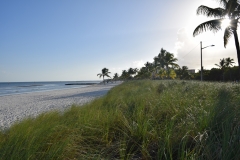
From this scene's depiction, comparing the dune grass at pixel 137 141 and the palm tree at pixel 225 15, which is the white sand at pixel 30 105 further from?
the palm tree at pixel 225 15

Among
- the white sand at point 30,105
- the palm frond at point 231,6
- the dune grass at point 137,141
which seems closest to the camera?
the dune grass at point 137,141

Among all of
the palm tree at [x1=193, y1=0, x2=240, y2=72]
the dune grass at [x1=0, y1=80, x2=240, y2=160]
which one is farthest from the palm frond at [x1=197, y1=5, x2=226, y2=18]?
the dune grass at [x1=0, y1=80, x2=240, y2=160]

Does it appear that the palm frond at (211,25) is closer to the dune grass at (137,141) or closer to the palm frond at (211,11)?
the palm frond at (211,11)

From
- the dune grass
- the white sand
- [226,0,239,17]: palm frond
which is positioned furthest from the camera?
[226,0,239,17]: palm frond

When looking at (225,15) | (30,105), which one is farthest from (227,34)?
(30,105)

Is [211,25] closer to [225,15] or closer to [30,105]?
[225,15]

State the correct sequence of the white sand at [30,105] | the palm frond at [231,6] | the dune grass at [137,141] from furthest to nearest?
the palm frond at [231,6], the white sand at [30,105], the dune grass at [137,141]

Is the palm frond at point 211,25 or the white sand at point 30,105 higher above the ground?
the palm frond at point 211,25

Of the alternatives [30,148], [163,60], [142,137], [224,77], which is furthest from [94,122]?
[224,77]

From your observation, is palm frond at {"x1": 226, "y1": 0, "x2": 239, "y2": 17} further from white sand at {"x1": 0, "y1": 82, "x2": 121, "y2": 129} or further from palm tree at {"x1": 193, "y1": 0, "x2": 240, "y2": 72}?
white sand at {"x1": 0, "y1": 82, "x2": 121, "y2": 129}

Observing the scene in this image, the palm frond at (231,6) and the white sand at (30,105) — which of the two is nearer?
the white sand at (30,105)

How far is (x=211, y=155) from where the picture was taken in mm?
1725

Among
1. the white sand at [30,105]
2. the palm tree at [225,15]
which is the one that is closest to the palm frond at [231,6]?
the palm tree at [225,15]

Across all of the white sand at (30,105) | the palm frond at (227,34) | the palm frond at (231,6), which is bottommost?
the white sand at (30,105)
